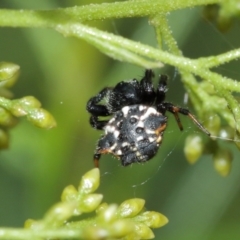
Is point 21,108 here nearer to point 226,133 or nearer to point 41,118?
point 41,118

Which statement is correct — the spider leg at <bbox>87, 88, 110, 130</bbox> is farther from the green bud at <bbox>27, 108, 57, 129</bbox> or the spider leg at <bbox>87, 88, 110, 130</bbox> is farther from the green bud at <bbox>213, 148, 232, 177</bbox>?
the green bud at <bbox>27, 108, 57, 129</bbox>

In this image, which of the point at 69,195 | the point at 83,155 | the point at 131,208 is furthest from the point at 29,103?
the point at 83,155

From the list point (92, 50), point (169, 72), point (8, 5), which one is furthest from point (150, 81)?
point (8, 5)

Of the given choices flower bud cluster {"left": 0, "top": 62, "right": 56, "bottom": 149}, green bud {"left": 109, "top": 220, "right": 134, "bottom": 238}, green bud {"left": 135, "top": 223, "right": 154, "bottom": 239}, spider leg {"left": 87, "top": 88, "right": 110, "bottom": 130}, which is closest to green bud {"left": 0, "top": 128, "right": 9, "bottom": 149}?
flower bud cluster {"left": 0, "top": 62, "right": 56, "bottom": 149}

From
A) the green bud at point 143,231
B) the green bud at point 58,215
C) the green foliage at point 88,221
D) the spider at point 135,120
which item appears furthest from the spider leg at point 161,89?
the green bud at point 58,215

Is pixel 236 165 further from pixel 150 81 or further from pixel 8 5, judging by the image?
pixel 8 5
